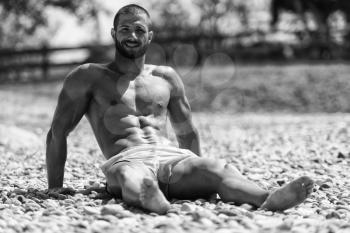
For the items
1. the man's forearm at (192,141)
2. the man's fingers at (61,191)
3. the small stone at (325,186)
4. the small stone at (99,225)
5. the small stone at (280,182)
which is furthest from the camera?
the small stone at (280,182)

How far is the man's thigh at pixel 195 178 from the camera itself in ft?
12.4

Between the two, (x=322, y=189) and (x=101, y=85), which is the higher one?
(x=101, y=85)

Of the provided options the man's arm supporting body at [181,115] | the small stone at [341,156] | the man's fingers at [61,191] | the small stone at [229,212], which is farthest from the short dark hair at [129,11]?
the small stone at [341,156]

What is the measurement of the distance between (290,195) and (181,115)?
1279 millimetres

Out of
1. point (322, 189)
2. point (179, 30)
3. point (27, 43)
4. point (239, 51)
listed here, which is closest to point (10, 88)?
point (239, 51)

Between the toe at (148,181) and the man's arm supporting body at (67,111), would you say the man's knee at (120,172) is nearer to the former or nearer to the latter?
the toe at (148,181)

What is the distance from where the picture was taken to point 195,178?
12.5 ft

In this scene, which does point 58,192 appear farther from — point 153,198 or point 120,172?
point 153,198

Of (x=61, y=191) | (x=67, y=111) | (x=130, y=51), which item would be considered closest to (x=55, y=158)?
(x=61, y=191)

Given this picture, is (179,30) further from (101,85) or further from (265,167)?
(101,85)

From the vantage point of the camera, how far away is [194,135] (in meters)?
4.60

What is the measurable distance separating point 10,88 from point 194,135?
17817mm

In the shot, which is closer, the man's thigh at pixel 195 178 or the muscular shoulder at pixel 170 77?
the man's thigh at pixel 195 178

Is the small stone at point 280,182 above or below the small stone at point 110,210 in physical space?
below
